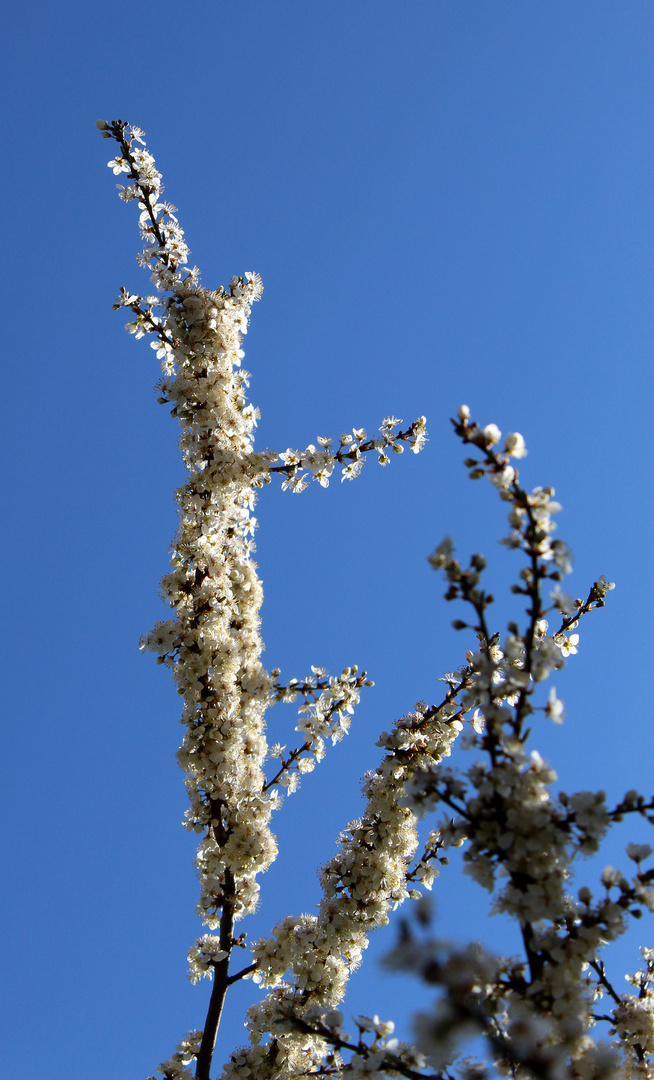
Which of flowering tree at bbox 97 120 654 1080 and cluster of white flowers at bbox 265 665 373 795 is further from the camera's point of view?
cluster of white flowers at bbox 265 665 373 795

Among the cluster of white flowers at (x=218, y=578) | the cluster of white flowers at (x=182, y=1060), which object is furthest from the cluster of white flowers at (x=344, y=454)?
the cluster of white flowers at (x=182, y=1060)

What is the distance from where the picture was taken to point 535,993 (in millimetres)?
3355

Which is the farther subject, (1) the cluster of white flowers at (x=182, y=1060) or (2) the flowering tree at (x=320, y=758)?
(1) the cluster of white flowers at (x=182, y=1060)

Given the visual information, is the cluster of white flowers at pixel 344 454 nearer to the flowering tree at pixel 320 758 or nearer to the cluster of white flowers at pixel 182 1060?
the flowering tree at pixel 320 758

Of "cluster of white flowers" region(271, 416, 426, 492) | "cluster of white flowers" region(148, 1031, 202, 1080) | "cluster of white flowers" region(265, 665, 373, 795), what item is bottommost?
"cluster of white flowers" region(148, 1031, 202, 1080)

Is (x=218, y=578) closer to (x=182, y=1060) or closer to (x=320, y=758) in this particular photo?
(x=320, y=758)

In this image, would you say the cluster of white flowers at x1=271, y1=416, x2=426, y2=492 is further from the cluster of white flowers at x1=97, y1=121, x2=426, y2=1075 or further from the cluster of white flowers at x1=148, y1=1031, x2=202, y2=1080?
the cluster of white flowers at x1=148, y1=1031, x2=202, y2=1080

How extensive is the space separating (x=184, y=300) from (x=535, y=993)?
5288mm

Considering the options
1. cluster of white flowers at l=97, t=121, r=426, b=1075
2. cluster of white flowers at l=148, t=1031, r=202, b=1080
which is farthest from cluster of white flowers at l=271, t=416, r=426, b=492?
cluster of white flowers at l=148, t=1031, r=202, b=1080

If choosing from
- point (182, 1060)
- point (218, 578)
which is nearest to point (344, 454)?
point (218, 578)

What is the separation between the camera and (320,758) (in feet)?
20.7

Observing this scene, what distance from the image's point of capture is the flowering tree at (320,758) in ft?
11.3

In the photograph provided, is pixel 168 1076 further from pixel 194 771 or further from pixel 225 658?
pixel 225 658

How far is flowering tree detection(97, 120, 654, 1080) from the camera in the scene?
344 cm
